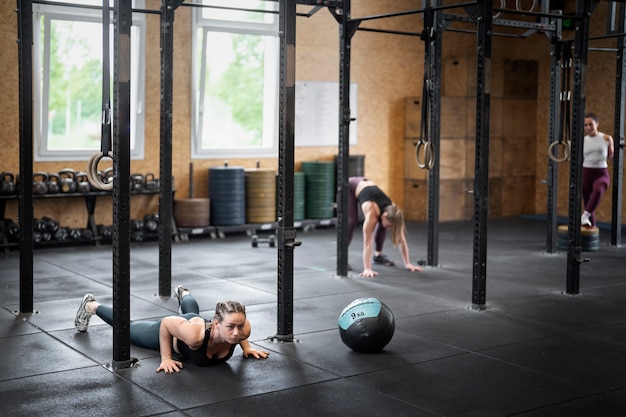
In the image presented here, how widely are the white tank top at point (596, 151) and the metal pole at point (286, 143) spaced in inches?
203

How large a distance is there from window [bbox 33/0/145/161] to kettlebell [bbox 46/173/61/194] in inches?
14.4

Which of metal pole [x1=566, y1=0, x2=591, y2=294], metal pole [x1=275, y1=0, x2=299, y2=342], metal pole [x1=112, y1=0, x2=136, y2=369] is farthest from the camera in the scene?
metal pole [x1=566, y1=0, x2=591, y2=294]

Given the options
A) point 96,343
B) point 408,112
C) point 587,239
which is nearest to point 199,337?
point 96,343

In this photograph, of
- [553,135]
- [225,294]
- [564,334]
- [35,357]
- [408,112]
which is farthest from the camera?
[408,112]

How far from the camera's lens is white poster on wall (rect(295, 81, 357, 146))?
10656 millimetres

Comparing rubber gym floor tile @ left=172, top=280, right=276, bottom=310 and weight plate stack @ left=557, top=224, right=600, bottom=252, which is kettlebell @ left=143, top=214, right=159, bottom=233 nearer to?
rubber gym floor tile @ left=172, top=280, right=276, bottom=310

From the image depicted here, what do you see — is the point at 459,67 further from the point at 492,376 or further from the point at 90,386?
the point at 90,386

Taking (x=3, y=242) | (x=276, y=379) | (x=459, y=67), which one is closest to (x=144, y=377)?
(x=276, y=379)

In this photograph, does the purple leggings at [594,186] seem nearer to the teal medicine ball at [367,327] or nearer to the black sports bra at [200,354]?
the teal medicine ball at [367,327]

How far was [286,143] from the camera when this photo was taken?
4.65m

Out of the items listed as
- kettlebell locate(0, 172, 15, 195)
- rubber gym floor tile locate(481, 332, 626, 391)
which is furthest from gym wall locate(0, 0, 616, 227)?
rubber gym floor tile locate(481, 332, 626, 391)

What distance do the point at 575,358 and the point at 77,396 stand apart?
259 centimetres

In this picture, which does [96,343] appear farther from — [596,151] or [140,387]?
[596,151]

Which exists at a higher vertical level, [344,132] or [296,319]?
[344,132]
